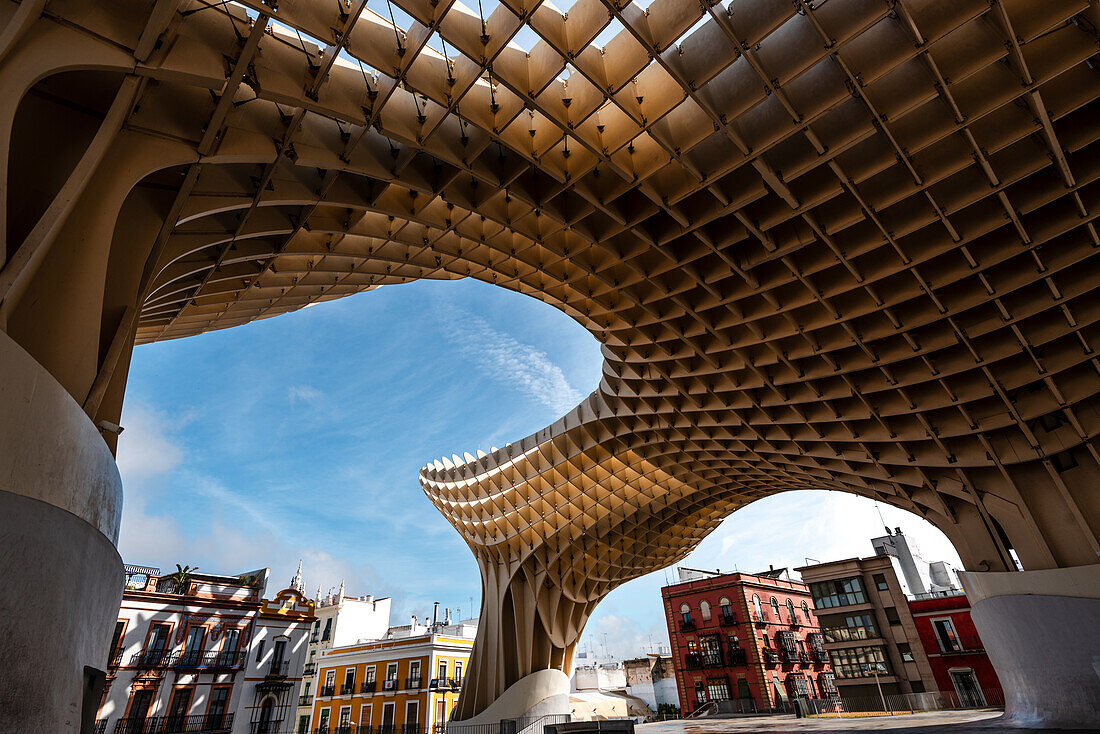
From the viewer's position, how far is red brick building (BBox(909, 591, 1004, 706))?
135ft

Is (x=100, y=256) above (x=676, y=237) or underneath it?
underneath

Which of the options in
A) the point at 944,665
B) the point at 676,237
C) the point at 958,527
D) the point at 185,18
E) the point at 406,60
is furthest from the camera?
the point at 944,665

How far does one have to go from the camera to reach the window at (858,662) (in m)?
46.9

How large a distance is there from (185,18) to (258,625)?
137 feet

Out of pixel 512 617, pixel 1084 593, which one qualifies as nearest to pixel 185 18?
pixel 1084 593

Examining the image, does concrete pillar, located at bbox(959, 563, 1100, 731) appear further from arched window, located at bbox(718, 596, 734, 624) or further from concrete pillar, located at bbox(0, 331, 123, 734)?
arched window, located at bbox(718, 596, 734, 624)

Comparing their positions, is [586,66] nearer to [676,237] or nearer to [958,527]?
[676,237]

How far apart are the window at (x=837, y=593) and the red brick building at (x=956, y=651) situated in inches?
171

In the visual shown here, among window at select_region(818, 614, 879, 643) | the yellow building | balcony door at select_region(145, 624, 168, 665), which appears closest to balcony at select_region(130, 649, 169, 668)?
balcony door at select_region(145, 624, 168, 665)

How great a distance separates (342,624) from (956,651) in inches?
2318

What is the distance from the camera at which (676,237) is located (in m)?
15.8

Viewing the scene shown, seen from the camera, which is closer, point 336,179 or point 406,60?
point 406,60

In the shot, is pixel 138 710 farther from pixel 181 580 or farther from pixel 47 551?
pixel 47 551

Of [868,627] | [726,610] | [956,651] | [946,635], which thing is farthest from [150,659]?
[946,635]
